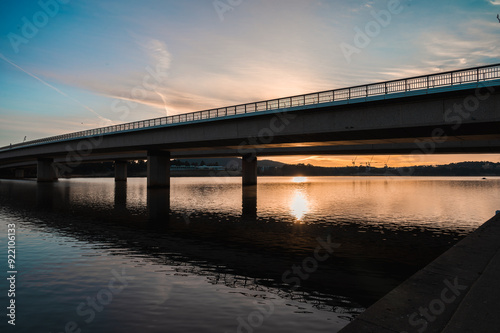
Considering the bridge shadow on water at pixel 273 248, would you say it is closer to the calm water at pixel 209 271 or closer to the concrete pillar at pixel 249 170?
the calm water at pixel 209 271

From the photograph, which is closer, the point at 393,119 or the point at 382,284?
the point at 382,284

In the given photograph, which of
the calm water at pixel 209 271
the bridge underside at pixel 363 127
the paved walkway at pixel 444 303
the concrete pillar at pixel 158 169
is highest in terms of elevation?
the bridge underside at pixel 363 127

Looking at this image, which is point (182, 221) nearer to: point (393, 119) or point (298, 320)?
point (298, 320)

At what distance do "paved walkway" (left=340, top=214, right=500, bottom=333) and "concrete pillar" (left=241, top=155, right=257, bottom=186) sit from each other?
81.0 meters

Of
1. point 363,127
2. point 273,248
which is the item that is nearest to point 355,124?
point 363,127

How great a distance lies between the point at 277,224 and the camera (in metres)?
25.8

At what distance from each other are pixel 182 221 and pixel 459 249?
62.1 feet

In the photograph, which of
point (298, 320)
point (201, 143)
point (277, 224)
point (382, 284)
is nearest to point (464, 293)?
point (382, 284)

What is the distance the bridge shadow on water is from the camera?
11.4m

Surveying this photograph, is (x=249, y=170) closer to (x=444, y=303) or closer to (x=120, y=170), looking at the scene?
(x=120, y=170)

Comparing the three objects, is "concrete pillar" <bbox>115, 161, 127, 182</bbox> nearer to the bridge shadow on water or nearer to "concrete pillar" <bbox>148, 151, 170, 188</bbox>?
"concrete pillar" <bbox>148, 151, 170, 188</bbox>

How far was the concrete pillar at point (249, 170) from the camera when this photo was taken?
92.8 meters

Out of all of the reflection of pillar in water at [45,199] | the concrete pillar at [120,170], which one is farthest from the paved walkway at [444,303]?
the concrete pillar at [120,170]

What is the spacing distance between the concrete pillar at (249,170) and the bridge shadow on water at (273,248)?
6234cm
